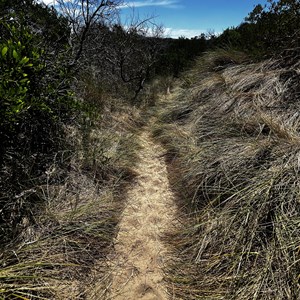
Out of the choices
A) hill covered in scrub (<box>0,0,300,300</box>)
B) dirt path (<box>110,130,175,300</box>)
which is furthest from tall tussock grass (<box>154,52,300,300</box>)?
dirt path (<box>110,130,175,300</box>)

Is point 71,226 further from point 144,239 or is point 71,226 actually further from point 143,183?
point 143,183

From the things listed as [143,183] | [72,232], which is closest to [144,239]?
[72,232]

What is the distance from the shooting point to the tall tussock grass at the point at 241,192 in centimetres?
217

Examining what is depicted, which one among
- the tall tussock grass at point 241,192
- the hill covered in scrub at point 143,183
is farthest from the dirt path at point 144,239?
the tall tussock grass at point 241,192

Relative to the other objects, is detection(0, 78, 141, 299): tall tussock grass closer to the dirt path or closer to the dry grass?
the dry grass

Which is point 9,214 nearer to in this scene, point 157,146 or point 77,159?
point 77,159

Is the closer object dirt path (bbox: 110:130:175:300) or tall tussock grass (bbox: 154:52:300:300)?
tall tussock grass (bbox: 154:52:300:300)

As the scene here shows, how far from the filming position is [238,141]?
3854 millimetres

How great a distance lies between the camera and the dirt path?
2.40 meters

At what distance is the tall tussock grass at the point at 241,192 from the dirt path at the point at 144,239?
0.54 ft

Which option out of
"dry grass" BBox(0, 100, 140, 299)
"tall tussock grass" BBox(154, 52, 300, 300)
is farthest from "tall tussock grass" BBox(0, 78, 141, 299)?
"tall tussock grass" BBox(154, 52, 300, 300)

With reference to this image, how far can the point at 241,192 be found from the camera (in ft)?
9.41

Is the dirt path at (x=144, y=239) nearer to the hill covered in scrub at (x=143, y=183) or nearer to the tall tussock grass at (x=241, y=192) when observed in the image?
the hill covered in scrub at (x=143, y=183)

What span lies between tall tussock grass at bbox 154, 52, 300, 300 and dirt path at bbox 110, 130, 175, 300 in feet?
0.54
